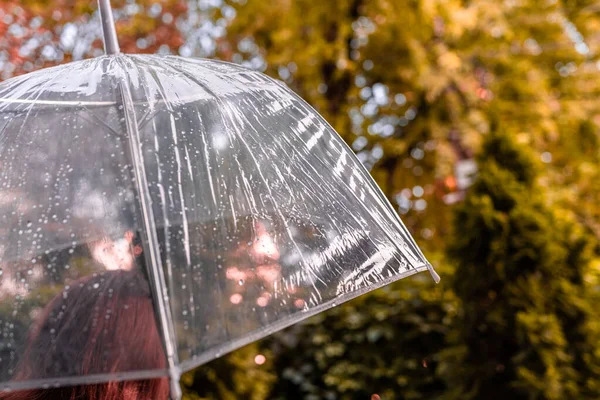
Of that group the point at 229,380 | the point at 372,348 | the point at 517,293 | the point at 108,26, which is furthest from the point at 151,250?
the point at 372,348

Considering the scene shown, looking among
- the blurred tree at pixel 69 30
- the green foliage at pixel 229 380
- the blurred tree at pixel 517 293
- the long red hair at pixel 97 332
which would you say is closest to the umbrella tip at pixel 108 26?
the long red hair at pixel 97 332

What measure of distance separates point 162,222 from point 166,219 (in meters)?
0.01

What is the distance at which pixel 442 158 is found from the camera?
7.14 metres

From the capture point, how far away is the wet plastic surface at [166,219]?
131 centimetres

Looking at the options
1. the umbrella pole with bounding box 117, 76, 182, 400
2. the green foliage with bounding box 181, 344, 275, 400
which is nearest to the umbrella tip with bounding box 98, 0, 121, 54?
the umbrella pole with bounding box 117, 76, 182, 400

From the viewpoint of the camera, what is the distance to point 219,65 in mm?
1960

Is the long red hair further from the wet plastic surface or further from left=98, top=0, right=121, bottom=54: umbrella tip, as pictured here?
left=98, top=0, right=121, bottom=54: umbrella tip

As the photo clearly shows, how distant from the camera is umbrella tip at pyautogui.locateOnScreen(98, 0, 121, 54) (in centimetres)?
173

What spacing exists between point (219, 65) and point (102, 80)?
0.42 meters

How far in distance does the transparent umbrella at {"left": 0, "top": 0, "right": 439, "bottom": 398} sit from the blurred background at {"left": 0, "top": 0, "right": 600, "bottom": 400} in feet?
7.72

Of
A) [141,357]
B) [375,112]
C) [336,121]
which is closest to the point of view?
[141,357]

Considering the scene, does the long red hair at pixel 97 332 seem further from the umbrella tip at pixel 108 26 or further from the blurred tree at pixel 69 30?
the blurred tree at pixel 69 30

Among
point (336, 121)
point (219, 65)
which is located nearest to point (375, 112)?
point (336, 121)

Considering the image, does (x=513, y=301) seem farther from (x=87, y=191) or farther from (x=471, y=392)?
(x=87, y=191)
